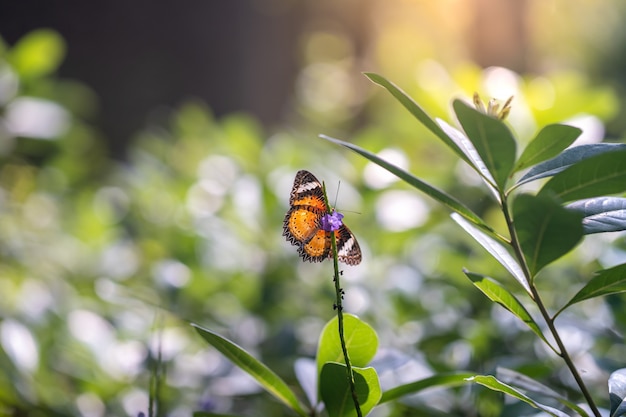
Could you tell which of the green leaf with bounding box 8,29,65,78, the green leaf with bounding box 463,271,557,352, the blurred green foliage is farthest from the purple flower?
the green leaf with bounding box 8,29,65,78

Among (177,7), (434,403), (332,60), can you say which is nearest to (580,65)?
(332,60)

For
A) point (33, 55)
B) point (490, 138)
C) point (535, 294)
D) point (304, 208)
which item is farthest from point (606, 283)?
point (33, 55)

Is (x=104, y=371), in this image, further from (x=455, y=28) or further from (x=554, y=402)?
(x=455, y=28)

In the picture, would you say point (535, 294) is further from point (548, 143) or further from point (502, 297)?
point (548, 143)

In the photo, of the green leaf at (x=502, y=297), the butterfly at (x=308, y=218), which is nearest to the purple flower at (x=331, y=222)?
the butterfly at (x=308, y=218)

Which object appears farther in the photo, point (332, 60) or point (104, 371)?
point (332, 60)
